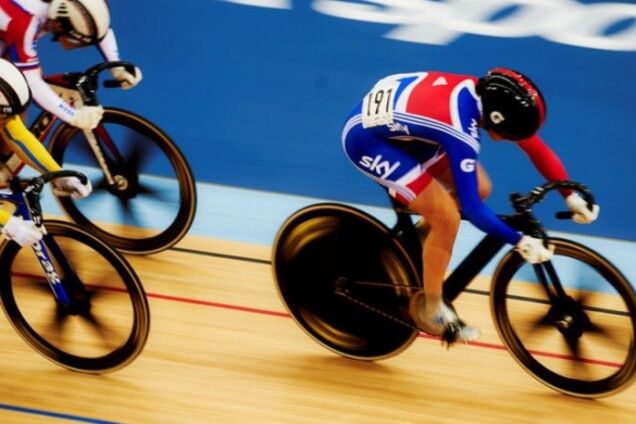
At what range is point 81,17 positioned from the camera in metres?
3.62

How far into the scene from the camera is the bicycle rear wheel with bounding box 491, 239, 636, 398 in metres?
3.11

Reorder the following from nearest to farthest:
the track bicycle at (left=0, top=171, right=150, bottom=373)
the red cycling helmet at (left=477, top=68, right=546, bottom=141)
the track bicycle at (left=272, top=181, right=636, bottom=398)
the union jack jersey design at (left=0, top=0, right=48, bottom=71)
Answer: the red cycling helmet at (left=477, top=68, right=546, bottom=141) → the track bicycle at (left=0, top=171, right=150, bottom=373) → the track bicycle at (left=272, top=181, right=636, bottom=398) → the union jack jersey design at (left=0, top=0, right=48, bottom=71)

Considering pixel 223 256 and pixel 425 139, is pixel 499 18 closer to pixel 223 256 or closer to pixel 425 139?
pixel 425 139

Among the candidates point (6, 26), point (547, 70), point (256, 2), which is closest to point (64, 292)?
point (6, 26)

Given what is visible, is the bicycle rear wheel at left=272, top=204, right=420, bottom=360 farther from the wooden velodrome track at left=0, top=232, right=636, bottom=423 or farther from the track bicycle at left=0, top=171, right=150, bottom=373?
the track bicycle at left=0, top=171, right=150, bottom=373

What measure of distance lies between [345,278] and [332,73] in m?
1.71

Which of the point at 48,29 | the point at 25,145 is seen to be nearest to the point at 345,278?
the point at 25,145

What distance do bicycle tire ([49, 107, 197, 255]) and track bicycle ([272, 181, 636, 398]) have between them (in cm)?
76

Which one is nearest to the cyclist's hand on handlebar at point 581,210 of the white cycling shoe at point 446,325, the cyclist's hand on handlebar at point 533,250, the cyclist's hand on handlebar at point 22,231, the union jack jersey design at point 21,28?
the cyclist's hand on handlebar at point 533,250

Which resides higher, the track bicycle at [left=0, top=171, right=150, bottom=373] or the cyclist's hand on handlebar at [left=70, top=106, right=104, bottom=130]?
the cyclist's hand on handlebar at [left=70, top=106, right=104, bottom=130]

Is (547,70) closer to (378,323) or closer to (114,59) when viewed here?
(378,323)

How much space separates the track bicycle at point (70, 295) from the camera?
3021 millimetres

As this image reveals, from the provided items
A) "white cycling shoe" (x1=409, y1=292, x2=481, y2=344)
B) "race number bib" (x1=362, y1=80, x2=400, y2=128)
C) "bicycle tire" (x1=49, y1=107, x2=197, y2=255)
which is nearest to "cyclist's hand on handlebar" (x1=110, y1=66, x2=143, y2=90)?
"bicycle tire" (x1=49, y1=107, x2=197, y2=255)

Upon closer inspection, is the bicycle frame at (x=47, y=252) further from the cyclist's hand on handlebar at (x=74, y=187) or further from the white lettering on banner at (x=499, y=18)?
the white lettering on banner at (x=499, y=18)
